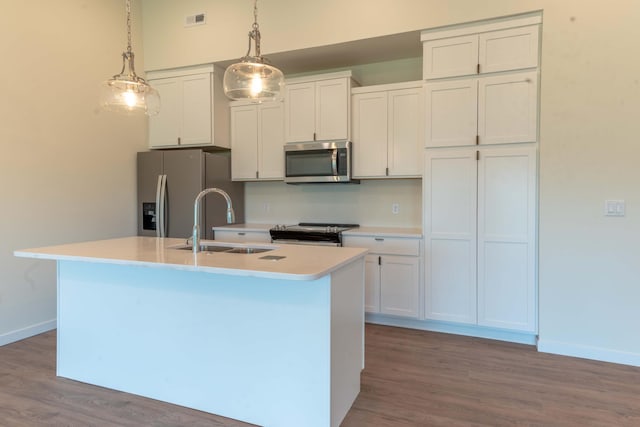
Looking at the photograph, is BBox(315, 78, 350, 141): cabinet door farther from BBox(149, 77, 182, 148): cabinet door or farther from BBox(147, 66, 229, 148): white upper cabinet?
BBox(149, 77, 182, 148): cabinet door

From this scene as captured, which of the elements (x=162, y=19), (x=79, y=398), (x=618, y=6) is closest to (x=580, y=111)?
(x=618, y=6)

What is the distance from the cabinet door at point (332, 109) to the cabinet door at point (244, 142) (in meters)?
0.82

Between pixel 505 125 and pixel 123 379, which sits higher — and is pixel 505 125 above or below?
above

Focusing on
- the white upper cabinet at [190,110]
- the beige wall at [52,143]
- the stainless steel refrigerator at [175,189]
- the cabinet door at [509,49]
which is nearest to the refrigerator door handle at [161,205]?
the stainless steel refrigerator at [175,189]

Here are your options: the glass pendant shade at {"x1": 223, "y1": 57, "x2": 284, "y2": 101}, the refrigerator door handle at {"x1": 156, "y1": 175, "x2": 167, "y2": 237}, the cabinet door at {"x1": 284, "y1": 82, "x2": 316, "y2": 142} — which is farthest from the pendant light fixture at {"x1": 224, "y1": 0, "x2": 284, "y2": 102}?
the refrigerator door handle at {"x1": 156, "y1": 175, "x2": 167, "y2": 237}

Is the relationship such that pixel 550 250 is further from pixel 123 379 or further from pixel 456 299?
pixel 123 379

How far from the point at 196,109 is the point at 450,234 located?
3027mm

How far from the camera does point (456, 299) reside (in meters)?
3.38

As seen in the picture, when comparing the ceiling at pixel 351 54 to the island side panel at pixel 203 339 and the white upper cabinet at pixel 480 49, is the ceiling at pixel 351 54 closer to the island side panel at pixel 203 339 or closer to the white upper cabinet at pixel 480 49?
the white upper cabinet at pixel 480 49

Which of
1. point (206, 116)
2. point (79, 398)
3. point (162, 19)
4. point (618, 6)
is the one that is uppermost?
point (162, 19)

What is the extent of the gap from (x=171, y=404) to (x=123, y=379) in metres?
0.40

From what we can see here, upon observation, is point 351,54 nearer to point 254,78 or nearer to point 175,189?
point 254,78

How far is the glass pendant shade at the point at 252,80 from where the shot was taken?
7.55 ft

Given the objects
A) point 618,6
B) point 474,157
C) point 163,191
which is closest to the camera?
point 618,6
